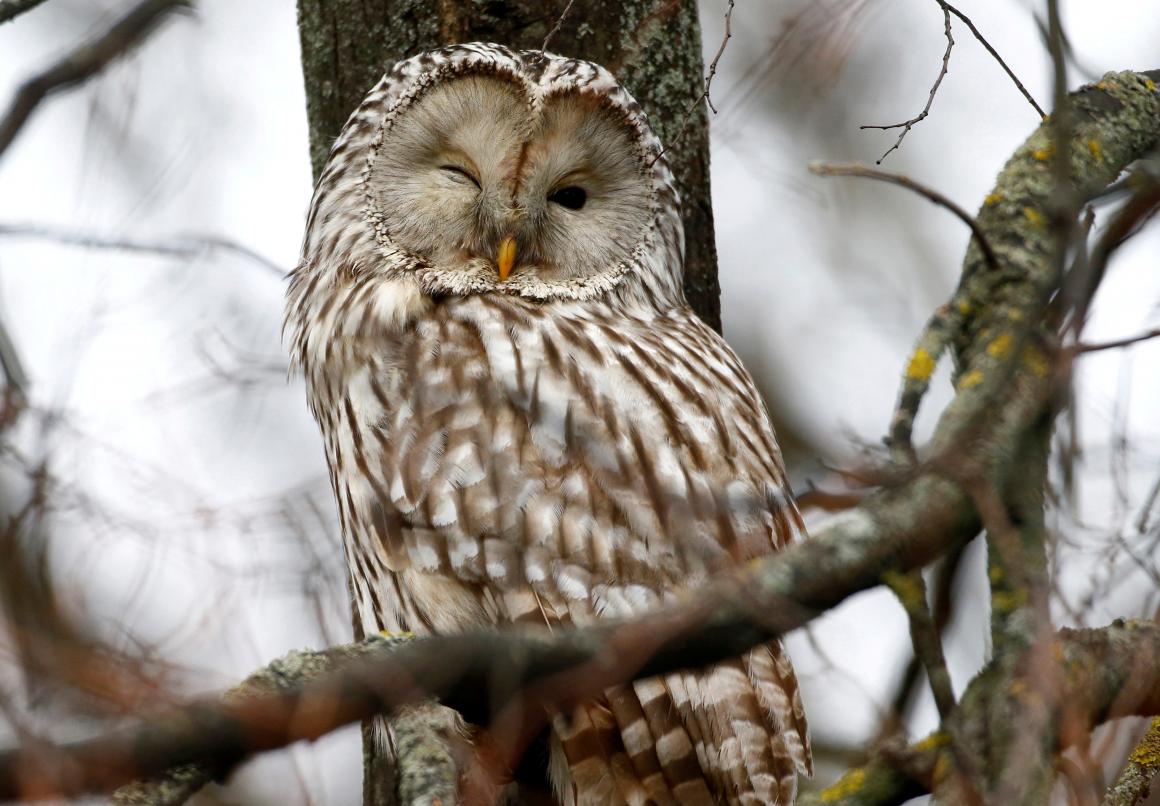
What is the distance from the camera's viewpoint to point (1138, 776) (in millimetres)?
2934

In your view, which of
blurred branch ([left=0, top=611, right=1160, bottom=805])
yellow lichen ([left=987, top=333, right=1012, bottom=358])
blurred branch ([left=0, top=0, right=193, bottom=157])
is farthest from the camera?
blurred branch ([left=0, top=0, right=193, bottom=157])

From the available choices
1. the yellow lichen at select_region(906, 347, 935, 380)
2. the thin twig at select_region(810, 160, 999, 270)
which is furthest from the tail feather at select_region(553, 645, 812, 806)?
the thin twig at select_region(810, 160, 999, 270)

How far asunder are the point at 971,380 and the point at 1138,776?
1176mm

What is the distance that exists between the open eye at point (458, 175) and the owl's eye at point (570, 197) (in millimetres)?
229

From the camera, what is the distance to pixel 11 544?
192cm

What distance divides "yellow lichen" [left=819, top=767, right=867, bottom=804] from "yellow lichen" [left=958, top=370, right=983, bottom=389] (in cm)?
63

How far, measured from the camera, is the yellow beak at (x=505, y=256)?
3762mm

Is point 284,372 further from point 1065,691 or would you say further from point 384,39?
point 1065,691

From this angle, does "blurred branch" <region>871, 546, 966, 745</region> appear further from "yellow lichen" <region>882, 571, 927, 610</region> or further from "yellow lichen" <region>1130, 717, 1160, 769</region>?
"yellow lichen" <region>1130, 717, 1160, 769</region>

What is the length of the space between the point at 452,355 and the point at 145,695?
2047 millimetres

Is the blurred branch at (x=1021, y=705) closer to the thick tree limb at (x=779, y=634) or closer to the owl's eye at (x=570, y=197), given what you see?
the thick tree limb at (x=779, y=634)

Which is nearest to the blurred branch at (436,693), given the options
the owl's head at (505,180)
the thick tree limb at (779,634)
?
the thick tree limb at (779,634)

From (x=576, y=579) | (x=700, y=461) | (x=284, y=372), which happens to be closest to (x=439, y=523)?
(x=576, y=579)

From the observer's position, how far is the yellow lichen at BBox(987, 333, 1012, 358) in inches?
89.7
